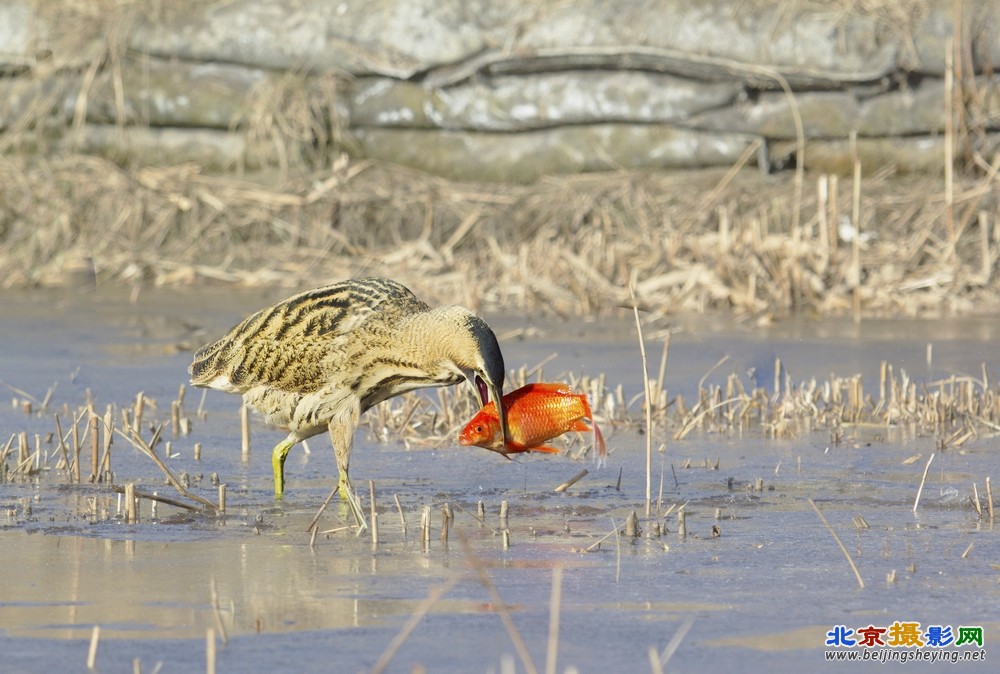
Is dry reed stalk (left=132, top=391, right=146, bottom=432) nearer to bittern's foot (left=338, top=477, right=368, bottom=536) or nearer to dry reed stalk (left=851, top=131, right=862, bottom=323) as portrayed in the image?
bittern's foot (left=338, top=477, right=368, bottom=536)

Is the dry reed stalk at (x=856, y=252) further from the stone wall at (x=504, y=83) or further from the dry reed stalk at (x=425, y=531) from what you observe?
the dry reed stalk at (x=425, y=531)

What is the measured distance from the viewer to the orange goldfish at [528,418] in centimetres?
599

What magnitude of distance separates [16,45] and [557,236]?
209 inches

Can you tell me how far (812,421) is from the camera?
27.5ft

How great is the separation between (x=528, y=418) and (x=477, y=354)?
323 mm

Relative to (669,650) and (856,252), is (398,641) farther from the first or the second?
(856,252)

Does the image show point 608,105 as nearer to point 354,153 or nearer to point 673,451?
point 354,153

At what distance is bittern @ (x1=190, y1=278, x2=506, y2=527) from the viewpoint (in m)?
6.37

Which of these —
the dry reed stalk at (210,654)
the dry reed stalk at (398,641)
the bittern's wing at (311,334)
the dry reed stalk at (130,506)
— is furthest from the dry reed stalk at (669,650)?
the bittern's wing at (311,334)

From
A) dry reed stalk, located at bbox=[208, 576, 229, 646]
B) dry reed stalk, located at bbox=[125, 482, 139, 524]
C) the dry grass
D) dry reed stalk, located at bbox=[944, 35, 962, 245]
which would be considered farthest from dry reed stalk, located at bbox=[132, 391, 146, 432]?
dry reed stalk, located at bbox=[944, 35, 962, 245]

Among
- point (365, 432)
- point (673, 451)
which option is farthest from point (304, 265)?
point (673, 451)

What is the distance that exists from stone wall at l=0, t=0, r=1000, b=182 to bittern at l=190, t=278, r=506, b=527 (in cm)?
738

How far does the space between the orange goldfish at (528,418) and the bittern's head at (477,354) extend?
0.18 feet

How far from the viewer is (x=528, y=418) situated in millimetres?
6031
